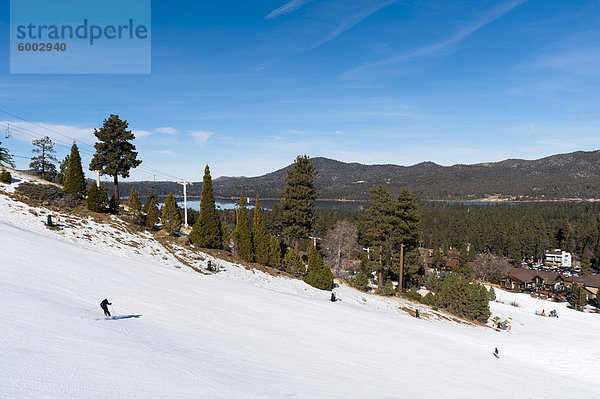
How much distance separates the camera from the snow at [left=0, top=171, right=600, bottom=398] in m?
8.88

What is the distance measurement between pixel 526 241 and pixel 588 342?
90.7m

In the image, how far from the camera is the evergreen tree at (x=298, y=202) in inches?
1581

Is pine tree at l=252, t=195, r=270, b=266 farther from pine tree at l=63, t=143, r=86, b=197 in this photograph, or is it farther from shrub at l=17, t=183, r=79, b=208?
pine tree at l=63, t=143, r=86, b=197

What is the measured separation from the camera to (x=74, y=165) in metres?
34.4

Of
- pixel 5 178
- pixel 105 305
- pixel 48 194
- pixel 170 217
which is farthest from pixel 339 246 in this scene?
pixel 105 305

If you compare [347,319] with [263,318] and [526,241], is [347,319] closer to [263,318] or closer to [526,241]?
[263,318]

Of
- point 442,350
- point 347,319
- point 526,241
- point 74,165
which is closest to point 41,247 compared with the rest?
point 74,165

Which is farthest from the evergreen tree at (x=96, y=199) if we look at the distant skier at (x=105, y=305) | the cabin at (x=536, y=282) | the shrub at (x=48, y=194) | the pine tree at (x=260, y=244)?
the cabin at (x=536, y=282)

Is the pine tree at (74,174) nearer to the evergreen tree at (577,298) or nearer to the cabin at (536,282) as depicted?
the evergreen tree at (577,298)

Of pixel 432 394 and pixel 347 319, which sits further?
pixel 347 319

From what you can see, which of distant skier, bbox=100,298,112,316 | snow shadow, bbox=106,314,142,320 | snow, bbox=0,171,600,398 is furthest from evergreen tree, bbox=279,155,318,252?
distant skier, bbox=100,298,112,316

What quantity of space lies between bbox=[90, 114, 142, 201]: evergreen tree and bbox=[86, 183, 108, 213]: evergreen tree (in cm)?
463

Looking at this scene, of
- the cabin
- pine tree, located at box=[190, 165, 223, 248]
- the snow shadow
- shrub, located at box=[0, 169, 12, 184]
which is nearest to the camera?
the snow shadow

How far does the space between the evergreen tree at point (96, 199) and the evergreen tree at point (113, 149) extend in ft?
15.2
